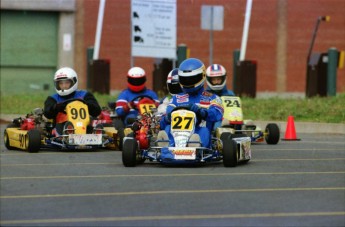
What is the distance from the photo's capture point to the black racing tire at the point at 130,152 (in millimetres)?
15125

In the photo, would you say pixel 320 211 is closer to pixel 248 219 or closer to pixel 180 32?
pixel 248 219

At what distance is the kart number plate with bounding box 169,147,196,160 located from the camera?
1495 cm

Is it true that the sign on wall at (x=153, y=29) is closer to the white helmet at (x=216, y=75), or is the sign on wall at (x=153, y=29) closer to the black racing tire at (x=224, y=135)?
the white helmet at (x=216, y=75)

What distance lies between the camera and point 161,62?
3294 cm

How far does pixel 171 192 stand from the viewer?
12234 mm

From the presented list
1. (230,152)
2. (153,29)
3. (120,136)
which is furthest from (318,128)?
(230,152)

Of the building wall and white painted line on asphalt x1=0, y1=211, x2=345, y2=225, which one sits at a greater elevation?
the building wall

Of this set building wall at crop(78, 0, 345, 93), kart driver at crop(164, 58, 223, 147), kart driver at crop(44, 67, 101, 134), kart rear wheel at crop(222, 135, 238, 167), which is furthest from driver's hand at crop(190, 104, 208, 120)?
building wall at crop(78, 0, 345, 93)

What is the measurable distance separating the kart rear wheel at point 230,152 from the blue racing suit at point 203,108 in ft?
1.55

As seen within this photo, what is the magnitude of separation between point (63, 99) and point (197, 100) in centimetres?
359

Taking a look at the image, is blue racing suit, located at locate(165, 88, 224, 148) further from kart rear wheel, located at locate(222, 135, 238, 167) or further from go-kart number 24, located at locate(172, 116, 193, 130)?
kart rear wheel, located at locate(222, 135, 238, 167)

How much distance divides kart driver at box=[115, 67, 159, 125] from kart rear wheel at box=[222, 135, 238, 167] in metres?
5.86

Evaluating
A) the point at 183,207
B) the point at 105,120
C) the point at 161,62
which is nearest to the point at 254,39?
the point at 161,62

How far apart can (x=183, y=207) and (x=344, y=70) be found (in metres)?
31.9
